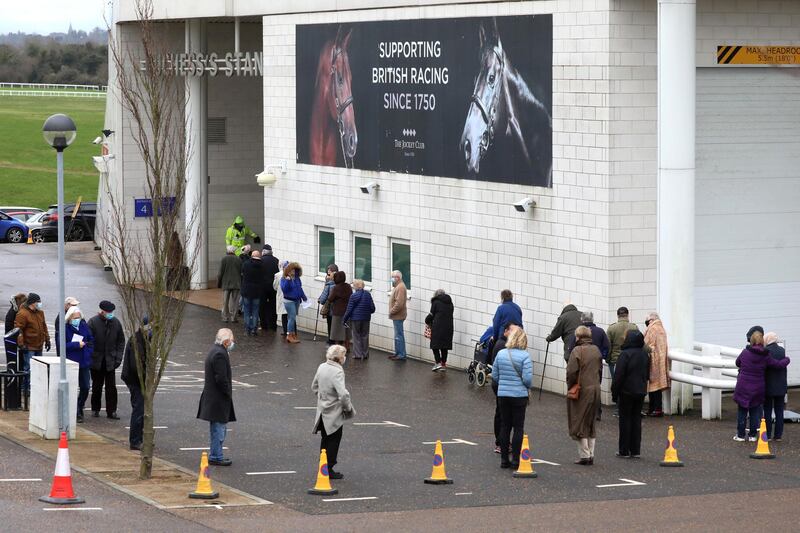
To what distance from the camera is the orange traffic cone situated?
15773 mm

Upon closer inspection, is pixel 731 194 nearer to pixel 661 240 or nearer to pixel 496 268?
pixel 661 240

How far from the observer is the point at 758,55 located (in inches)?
942

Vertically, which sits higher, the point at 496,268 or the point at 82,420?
the point at 496,268

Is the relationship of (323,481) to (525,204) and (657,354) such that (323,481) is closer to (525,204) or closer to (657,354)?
(657,354)

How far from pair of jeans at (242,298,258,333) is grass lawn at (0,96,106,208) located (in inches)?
1775

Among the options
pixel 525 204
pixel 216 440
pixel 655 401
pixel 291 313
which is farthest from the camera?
pixel 291 313

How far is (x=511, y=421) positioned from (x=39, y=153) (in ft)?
270

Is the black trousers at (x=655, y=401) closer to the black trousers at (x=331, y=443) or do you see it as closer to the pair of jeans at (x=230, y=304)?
the black trousers at (x=331, y=443)

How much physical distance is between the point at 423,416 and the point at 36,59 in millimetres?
139145

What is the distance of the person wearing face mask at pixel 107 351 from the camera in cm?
2183

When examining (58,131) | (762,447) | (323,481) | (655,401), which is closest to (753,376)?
(762,447)

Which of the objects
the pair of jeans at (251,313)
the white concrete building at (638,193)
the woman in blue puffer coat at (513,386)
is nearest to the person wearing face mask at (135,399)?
the woman in blue puffer coat at (513,386)

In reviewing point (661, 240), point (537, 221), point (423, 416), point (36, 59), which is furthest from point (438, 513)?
point (36, 59)

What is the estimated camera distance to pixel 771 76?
2425 cm
